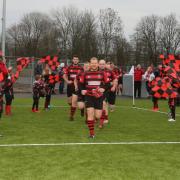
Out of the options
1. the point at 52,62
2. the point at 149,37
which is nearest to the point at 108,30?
the point at 149,37

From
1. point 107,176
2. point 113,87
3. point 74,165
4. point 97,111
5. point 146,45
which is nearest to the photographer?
point 107,176

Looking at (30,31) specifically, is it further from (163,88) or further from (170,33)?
(163,88)

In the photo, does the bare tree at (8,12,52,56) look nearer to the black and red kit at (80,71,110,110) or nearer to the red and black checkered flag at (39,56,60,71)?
the red and black checkered flag at (39,56,60,71)

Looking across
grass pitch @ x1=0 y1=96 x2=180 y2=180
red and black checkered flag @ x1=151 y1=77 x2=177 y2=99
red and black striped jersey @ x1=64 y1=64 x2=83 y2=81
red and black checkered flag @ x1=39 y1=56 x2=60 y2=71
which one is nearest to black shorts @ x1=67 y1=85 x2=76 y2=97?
red and black striped jersey @ x1=64 y1=64 x2=83 y2=81

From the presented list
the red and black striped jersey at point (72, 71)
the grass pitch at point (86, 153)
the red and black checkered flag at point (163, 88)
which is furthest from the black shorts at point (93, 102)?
the red and black striped jersey at point (72, 71)

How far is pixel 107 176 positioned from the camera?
6.14 m

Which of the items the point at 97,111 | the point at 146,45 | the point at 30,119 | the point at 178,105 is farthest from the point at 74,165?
the point at 146,45

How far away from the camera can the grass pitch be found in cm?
626

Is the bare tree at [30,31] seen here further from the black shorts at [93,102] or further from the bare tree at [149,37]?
the black shorts at [93,102]

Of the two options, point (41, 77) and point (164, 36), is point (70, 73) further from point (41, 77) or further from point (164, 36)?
point (164, 36)

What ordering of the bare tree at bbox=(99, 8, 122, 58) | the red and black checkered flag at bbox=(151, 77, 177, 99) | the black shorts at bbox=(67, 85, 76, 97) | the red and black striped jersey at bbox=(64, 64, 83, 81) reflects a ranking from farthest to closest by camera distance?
the bare tree at bbox=(99, 8, 122, 58), the black shorts at bbox=(67, 85, 76, 97), the red and black striped jersey at bbox=(64, 64, 83, 81), the red and black checkered flag at bbox=(151, 77, 177, 99)

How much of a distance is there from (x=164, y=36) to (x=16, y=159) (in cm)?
6258

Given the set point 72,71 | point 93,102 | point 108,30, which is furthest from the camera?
point 108,30

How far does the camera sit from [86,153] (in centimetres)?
775
